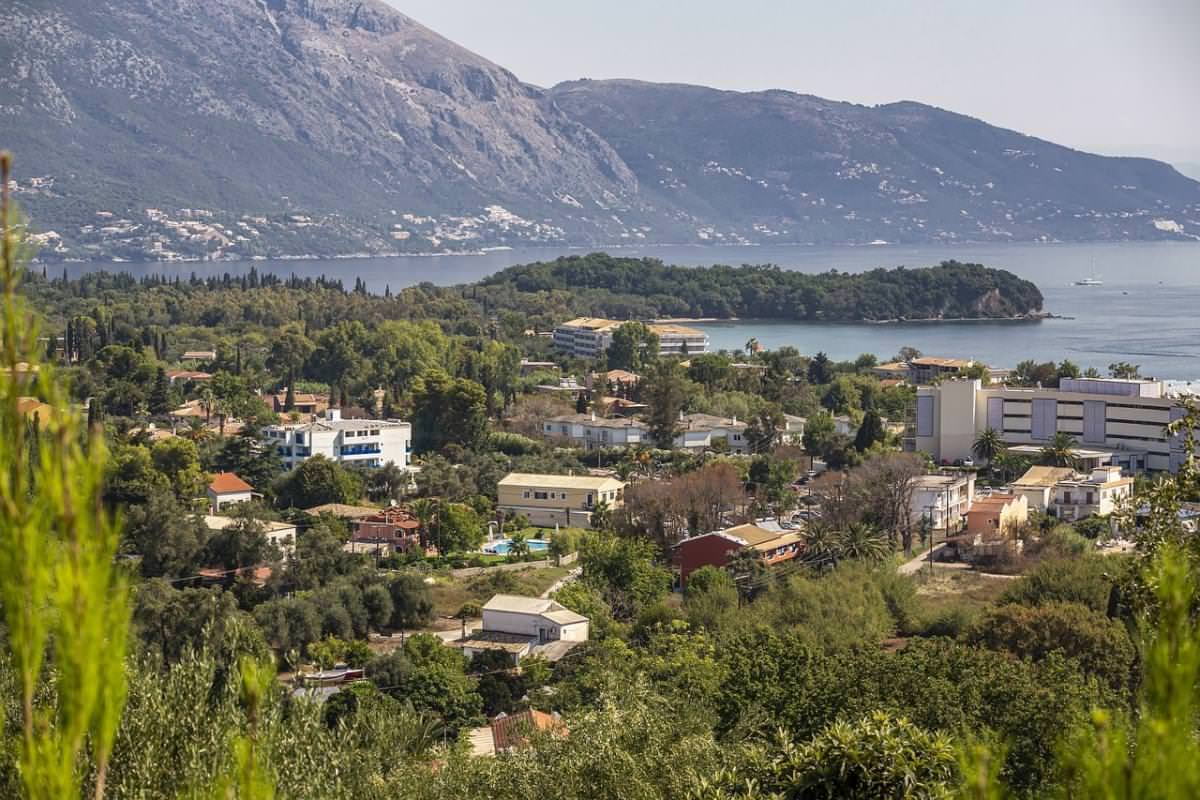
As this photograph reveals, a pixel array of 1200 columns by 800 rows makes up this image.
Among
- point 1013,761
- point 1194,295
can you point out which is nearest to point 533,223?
point 1194,295

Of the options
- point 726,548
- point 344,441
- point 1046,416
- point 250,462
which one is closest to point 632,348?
point 1046,416

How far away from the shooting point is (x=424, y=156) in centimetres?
13812

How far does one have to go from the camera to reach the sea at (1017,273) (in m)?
44.8

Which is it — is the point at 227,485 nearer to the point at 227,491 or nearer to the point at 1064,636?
the point at 227,491

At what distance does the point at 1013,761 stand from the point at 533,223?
12638 cm

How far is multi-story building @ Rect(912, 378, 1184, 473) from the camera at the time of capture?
23.3m

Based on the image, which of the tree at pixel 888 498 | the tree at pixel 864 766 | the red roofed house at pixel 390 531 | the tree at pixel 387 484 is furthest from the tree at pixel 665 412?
the tree at pixel 864 766

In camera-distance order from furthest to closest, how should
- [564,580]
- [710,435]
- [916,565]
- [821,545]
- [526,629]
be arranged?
[710,435] → [916,565] → [564,580] → [821,545] → [526,629]

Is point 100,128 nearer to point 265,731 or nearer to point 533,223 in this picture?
point 533,223

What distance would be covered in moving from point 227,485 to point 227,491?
0.61ft

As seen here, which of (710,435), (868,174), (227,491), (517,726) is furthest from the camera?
(868,174)

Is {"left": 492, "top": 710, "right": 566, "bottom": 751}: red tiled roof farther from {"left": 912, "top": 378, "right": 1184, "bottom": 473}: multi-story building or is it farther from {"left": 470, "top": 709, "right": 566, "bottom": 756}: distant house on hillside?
{"left": 912, "top": 378, "right": 1184, "bottom": 473}: multi-story building

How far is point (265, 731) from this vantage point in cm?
468

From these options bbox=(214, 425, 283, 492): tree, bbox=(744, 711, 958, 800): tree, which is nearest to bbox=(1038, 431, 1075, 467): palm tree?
bbox=(214, 425, 283, 492): tree
